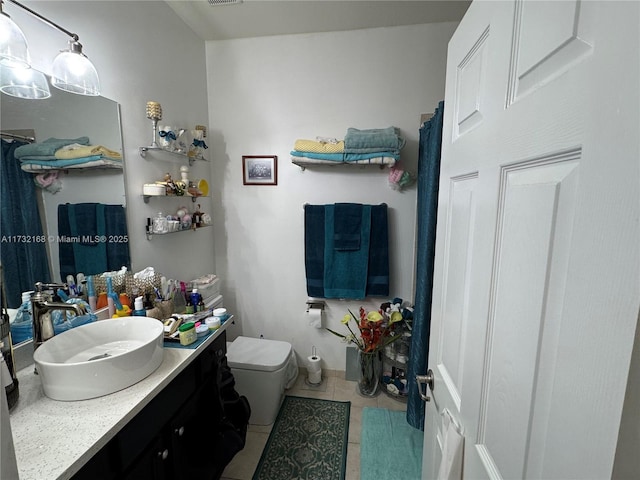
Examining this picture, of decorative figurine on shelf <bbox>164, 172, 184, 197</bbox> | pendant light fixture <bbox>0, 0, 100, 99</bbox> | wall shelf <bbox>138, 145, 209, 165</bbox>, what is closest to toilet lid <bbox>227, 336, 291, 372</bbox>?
decorative figurine on shelf <bbox>164, 172, 184, 197</bbox>

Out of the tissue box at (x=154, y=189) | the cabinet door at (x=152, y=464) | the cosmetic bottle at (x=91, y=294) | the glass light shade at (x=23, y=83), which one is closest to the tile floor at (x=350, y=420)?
the cabinet door at (x=152, y=464)

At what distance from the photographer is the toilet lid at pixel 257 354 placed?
1.85 metres

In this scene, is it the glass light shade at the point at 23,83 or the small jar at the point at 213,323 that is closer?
the glass light shade at the point at 23,83

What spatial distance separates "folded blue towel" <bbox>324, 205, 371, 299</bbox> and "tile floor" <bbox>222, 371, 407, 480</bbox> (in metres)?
0.75

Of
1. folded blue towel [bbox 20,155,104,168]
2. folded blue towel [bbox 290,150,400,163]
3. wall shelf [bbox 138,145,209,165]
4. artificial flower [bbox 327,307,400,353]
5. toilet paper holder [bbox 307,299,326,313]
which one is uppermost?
folded blue towel [bbox 290,150,400,163]

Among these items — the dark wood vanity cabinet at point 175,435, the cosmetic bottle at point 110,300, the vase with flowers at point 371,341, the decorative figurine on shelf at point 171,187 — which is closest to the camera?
the dark wood vanity cabinet at point 175,435

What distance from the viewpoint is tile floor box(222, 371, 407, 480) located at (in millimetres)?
1566

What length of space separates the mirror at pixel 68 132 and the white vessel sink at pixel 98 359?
0.28 m

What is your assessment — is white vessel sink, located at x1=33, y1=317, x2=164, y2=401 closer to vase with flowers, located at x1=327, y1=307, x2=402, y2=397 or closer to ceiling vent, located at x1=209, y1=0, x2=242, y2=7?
vase with flowers, located at x1=327, y1=307, x2=402, y2=397

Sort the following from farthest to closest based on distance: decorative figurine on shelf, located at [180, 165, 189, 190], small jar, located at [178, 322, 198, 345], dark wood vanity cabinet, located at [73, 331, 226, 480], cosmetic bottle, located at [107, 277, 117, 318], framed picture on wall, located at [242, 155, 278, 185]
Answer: framed picture on wall, located at [242, 155, 278, 185]
decorative figurine on shelf, located at [180, 165, 189, 190]
cosmetic bottle, located at [107, 277, 117, 318]
small jar, located at [178, 322, 198, 345]
dark wood vanity cabinet, located at [73, 331, 226, 480]

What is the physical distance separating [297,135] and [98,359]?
5.92 feet

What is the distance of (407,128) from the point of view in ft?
6.70

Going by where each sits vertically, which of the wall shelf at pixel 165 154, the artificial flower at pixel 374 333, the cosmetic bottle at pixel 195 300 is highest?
the wall shelf at pixel 165 154

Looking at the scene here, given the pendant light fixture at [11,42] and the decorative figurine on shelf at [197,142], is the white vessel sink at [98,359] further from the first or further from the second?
the decorative figurine on shelf at [197,142]
